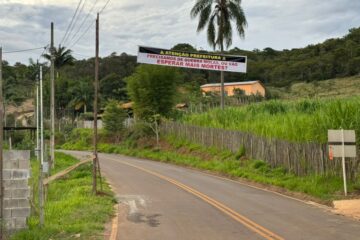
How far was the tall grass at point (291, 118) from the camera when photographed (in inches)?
820

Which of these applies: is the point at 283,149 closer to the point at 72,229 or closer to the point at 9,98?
the point at 72,229

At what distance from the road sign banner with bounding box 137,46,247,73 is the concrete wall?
847 inches

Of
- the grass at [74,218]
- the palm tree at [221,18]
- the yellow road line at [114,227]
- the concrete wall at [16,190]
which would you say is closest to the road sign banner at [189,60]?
the palm tree at [221,18]

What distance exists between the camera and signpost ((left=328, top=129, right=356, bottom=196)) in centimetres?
1750

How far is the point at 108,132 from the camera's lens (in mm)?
60438

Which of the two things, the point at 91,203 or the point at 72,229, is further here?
the point at 91,203

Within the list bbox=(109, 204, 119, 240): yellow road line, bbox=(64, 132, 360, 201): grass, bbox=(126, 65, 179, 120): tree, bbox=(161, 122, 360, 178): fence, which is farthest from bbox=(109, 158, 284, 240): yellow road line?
bbox=(126, 65, 179, 120): tree

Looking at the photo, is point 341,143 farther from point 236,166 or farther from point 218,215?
point 236,166

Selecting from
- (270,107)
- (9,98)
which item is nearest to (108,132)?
(270,107)

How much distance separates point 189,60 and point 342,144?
60.6ft

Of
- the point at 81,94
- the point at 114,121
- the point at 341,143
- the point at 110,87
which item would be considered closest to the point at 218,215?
the point at 341,143

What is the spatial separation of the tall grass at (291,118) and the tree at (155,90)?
2810 millimetres

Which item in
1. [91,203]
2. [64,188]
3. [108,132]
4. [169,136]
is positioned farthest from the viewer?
[108,132]

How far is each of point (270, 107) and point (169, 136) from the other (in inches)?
494
